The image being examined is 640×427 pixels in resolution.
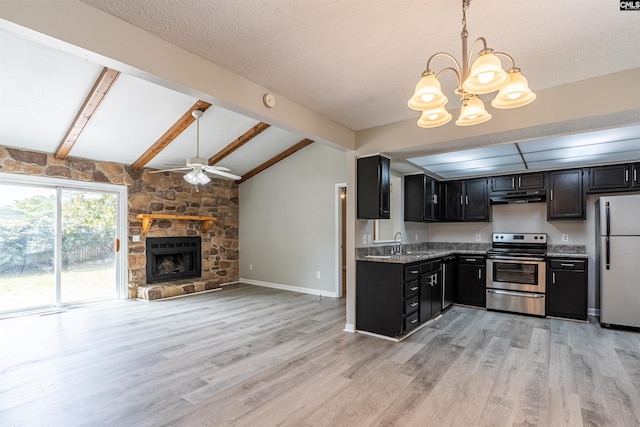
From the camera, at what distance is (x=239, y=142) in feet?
19.4

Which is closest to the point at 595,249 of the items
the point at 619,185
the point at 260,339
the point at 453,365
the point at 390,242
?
the point at 619,185

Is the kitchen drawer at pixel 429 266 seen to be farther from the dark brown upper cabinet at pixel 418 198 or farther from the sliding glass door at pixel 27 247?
the sliding glass door at pixel 27 247

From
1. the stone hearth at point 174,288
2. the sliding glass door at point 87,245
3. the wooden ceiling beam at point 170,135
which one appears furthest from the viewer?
the stone hearth at point 174,288

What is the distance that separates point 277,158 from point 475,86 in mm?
5619

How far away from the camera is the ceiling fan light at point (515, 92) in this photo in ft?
5.67

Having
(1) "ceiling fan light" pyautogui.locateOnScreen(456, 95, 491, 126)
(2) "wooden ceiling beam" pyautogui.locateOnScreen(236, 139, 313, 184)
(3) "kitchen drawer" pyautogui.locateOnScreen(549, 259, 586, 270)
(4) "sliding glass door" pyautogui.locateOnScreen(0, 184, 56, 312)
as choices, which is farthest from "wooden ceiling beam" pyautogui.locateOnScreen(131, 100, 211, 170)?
(3) "kitchen drawer" pyautogui.locateOnScreen(549, 259, 586, 270)

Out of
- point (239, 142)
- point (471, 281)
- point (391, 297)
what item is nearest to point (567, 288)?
point (471, 281)

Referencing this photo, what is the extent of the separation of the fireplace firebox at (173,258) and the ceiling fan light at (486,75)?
621 cm

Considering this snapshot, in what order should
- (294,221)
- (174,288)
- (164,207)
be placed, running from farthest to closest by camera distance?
(294,221)
(164,207)
(174,288)

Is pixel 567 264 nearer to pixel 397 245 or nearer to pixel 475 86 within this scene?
pixel 397 245

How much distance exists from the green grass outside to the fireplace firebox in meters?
0.69

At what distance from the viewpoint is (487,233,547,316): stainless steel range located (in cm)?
461

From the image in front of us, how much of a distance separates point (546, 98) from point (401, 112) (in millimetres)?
1318

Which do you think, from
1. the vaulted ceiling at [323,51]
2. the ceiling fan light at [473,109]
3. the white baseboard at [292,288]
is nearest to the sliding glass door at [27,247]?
the vaulted ceiling at [323,51]
